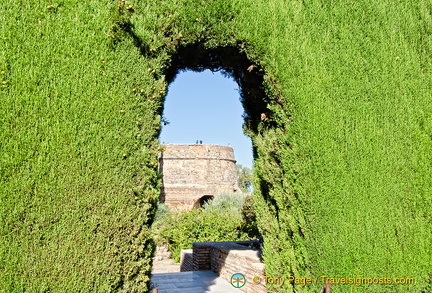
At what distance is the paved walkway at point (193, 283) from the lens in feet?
20.0

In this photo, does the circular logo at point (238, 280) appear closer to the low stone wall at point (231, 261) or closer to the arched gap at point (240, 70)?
the low stone wall at point (231, 261)

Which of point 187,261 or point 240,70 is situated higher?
point 240,70

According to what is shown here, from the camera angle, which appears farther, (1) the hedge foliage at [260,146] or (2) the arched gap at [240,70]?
(2) the arched gap at [240,70]

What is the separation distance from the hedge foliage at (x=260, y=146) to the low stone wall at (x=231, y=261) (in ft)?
3.34

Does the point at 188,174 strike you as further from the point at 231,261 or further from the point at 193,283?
the point at 231,261

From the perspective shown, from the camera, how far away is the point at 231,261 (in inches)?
259

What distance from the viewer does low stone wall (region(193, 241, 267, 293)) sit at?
561 cm

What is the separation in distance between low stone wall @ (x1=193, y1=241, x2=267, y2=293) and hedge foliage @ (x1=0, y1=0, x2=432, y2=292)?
102cm

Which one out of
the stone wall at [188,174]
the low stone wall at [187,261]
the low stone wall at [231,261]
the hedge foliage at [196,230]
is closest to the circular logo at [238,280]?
the low stone wall at [231,261]

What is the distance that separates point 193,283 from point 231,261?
947 mm

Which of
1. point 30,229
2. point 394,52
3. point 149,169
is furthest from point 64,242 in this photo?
point 394,52

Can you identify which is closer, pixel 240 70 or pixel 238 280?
pixel 240 70

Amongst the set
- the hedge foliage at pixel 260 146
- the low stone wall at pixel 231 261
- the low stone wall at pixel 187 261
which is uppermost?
the hedge foliage at pixel 260 146

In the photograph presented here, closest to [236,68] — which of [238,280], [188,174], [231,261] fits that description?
[231,261]
